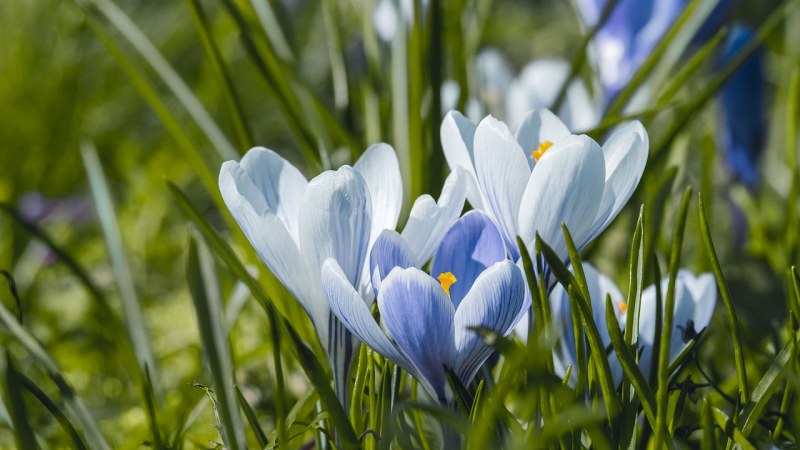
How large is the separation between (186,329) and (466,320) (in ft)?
1.98

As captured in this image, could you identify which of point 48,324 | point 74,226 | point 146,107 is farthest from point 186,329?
point 146,107

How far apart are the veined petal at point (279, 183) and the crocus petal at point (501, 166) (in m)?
0.11

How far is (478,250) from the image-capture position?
0.44 m

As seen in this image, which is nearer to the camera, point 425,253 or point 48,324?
point 425,253

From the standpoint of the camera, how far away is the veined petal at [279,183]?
0.47 meters

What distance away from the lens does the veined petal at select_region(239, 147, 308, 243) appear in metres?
0.47

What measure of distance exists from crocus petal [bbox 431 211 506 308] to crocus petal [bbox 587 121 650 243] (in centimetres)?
5

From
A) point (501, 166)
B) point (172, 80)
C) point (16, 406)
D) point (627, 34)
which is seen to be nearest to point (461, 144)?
point (501, 166)

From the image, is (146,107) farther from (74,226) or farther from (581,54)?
(581,54)

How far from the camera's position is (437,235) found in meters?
0.42

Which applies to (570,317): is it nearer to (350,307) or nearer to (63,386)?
(350,307)

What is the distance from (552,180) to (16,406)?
0.90 ft

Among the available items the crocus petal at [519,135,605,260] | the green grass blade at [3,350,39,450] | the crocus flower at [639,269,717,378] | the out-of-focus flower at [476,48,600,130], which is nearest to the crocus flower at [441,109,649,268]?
the crocus petal at [519,135,605,260]

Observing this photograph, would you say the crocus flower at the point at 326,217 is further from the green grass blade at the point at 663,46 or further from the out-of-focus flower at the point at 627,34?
the out-of-focus flower at the point at 627,34
